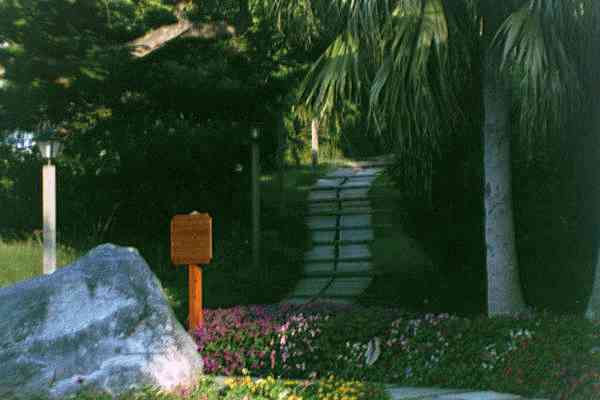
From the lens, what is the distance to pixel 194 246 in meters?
9.58

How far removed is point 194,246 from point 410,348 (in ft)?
8.64

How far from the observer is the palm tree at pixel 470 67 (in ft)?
Result: 29.0

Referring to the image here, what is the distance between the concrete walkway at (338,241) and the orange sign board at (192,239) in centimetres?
429

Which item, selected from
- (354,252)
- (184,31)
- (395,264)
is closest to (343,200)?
(354,252)

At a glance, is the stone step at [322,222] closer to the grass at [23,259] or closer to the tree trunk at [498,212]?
A: the grass at [23,259]

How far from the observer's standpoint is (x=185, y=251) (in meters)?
9.61

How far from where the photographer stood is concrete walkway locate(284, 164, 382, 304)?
15102 mm

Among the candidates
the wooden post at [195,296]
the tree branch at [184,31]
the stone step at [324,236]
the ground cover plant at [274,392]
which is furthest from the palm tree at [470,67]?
the stone step at [324,236]

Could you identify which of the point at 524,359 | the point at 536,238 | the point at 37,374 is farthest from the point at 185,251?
the point at 536,238

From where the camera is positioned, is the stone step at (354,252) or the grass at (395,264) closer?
the grass at (395,264)

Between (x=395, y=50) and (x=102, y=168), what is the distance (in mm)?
8830

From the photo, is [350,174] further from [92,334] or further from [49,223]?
[92,334]

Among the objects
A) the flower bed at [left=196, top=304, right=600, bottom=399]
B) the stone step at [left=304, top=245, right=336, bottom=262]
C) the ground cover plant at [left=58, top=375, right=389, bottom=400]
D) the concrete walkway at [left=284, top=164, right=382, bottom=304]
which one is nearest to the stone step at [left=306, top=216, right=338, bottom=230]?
the concrete walkway at [left=284, top=164, right=382, bottom=304]

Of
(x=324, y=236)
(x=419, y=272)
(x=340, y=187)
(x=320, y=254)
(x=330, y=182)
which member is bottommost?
(x=419, y=272)
